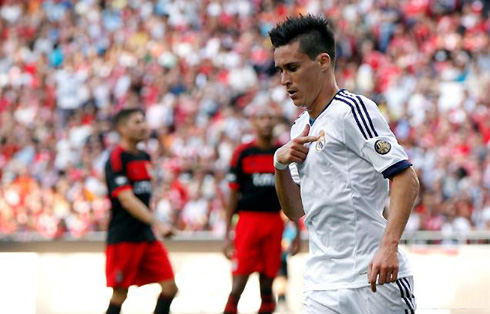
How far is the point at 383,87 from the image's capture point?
18.4 metres

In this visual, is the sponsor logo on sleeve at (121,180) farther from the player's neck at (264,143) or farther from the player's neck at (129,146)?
the player's neck at (264,143)

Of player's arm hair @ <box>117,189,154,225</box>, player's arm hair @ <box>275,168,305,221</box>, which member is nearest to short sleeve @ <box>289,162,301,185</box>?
player's arm hair @ <box>275,168,305,221</box>

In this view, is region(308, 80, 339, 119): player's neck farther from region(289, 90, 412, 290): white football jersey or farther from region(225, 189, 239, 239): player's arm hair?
region(225, 189, 239, 239): player's arm hair

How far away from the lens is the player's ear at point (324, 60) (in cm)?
466

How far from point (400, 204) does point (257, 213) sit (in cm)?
541

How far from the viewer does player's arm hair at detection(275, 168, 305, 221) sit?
489 centimetres

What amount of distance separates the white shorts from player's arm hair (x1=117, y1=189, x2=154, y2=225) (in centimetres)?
419

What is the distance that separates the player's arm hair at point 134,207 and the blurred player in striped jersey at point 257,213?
1.25m

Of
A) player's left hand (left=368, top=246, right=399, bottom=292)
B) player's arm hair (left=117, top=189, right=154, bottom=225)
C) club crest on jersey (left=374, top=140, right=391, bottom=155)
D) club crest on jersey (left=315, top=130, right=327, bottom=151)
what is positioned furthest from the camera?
player's arm hair (left=117, top=189, right=154, bottom=225)

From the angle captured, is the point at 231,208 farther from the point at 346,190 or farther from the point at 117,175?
the point at 346,190

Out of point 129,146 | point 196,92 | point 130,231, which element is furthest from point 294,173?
point 196,92

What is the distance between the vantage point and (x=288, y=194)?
4.95 m

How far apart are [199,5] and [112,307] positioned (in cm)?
1454

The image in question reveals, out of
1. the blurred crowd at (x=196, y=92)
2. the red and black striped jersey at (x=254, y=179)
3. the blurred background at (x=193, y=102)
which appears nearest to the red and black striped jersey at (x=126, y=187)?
the red and black striped jersey at (x=254, y=179)
